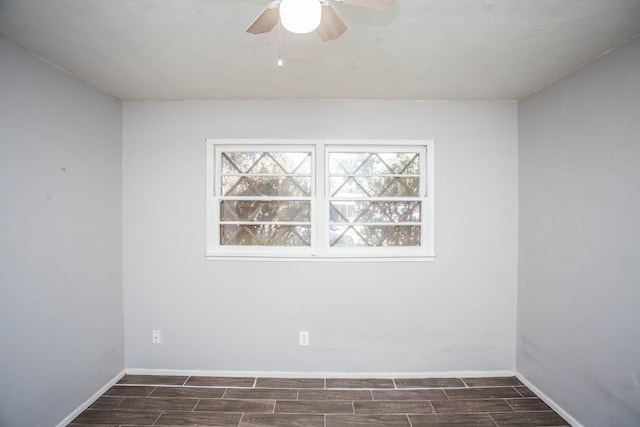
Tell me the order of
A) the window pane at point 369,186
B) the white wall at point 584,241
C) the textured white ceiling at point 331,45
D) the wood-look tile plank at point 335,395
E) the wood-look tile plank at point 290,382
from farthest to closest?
the window pane at point 369,186
the wood-look tile plank at point 290,382
the wood-look tile plank at point 335,395
the white wall at point 584,241
the textured white ceiling at point 331,45

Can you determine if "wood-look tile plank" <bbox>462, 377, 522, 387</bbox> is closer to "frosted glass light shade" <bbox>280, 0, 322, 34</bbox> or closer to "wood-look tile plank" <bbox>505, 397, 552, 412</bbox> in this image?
"wood-look tile plank" <bbox>505, 397, 552, 412</bbox>

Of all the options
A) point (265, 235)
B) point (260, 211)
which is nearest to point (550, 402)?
point (265, 235)

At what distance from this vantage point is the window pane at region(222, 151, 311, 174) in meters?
2.61

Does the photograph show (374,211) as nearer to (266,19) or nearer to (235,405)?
(266,19)

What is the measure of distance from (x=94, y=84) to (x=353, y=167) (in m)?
2.25

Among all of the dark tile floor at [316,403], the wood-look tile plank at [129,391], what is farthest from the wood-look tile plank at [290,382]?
the wood-look tile plank at [129,391]

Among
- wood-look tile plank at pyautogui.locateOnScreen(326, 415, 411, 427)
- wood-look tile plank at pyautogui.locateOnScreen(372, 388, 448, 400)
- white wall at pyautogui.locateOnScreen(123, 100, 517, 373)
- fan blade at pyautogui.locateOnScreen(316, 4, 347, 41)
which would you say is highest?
fan blade at pyautogui.locateOnScreen(316, 4, 347, 41)

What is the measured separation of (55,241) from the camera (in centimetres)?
194

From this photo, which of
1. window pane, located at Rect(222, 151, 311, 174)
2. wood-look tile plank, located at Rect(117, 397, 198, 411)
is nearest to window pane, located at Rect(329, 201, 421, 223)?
window pane, located at Rect(222, 151, 311, 174)

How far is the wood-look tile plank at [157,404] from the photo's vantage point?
2125mm

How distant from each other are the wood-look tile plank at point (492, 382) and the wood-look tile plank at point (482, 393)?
51mm

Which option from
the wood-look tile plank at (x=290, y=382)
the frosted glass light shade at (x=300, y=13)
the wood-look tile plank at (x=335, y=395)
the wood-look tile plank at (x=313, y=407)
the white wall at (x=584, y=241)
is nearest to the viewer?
the frosted glass light shade at (x=300, y=13)

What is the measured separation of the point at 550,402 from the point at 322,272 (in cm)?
205

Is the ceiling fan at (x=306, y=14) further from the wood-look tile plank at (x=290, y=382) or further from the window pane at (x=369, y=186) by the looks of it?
the wood-look tile plank at (x=290, y=382)
